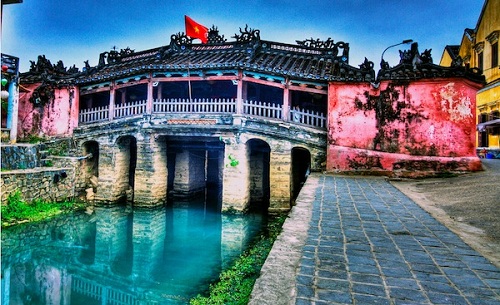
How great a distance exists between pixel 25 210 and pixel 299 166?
443 inches

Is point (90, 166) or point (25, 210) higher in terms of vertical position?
point (90, 166)

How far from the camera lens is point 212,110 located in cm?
1377

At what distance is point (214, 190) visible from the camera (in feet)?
63.0

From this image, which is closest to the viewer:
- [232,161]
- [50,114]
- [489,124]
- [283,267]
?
[283,267]

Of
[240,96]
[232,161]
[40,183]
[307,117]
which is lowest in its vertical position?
[40,183]

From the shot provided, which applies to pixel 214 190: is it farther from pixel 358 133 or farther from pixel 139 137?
pixel 358 133

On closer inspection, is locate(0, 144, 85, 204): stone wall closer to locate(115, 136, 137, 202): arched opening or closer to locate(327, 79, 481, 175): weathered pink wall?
locate(115, 136, 137, 202): arched opening

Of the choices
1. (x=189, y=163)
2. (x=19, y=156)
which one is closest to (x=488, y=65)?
(x=189, y=163)

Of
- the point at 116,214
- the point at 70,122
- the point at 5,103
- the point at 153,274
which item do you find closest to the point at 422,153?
the point at 153,274

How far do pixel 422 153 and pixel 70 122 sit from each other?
15.8 m

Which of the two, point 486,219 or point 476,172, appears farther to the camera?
point 476,172

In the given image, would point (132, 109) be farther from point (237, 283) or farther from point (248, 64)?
point (237, 283)

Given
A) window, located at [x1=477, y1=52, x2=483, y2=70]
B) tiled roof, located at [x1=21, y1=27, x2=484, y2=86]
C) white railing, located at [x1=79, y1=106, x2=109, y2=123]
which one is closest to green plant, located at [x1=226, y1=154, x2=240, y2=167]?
tiled roof, located at [x1=21, y1=27, x2=484, y2=86]

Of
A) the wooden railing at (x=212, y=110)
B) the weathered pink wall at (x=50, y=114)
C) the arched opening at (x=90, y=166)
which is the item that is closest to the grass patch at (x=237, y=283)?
→ the wooden railing at (x=212, y=110)
